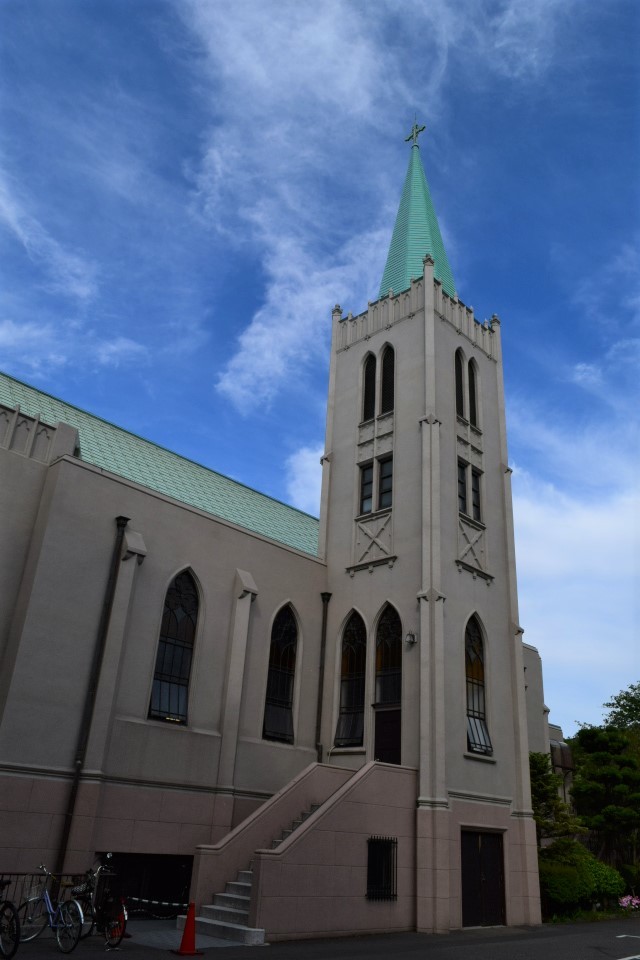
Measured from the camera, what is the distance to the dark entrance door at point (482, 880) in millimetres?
17403

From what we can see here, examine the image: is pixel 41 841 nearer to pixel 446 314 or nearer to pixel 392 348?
pixel 392 348

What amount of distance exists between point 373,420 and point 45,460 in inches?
419

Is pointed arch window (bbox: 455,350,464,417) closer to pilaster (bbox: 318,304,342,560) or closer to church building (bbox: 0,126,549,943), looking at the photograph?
church building (bbox: 0,126,549,943)

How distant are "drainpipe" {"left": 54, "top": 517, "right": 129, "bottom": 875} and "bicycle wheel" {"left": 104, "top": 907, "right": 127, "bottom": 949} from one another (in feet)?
10.0

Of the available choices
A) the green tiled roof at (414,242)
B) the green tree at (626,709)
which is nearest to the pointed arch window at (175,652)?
the green tiled roof at (414,242)

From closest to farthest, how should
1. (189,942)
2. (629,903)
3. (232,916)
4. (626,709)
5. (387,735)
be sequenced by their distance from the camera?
(189,942), (232,916), (387,735), (629,903), (626,709)

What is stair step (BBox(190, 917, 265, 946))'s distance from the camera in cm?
1255

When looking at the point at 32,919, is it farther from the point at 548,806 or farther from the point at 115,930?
the point at 548,806

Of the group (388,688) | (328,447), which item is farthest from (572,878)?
(328,447)

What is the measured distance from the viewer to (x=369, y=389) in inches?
967

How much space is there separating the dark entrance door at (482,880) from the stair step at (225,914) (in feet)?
21.5

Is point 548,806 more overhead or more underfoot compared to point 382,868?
more overhead

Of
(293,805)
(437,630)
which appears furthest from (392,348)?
(293,805)

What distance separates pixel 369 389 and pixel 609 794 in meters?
16.7
